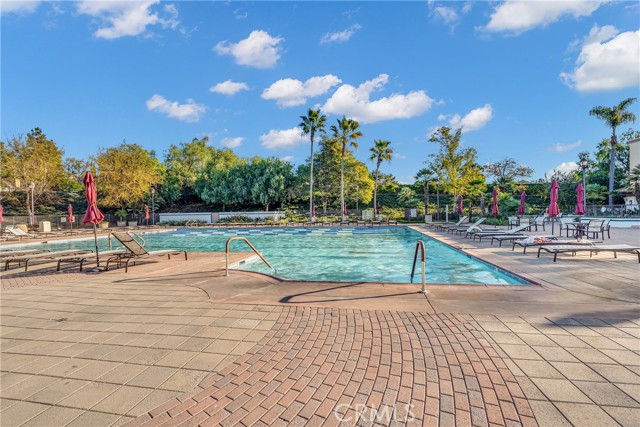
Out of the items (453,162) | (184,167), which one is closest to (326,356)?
(453,162)

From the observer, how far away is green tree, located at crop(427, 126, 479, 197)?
2689cm

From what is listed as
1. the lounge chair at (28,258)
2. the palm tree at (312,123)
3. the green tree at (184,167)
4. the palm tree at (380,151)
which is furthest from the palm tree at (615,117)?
the green tree at (184,167)

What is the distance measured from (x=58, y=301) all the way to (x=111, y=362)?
2.94 meters

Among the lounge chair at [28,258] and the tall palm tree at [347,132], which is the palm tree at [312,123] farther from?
the lounge chair at [28,258]

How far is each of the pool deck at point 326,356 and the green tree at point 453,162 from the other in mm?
23576

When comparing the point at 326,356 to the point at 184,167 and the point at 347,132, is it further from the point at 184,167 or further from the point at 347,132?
the point at 184,167

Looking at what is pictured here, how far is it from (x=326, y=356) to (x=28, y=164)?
36.2 metres

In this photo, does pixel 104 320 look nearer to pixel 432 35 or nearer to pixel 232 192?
pixel 432 35

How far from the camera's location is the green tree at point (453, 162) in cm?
2689

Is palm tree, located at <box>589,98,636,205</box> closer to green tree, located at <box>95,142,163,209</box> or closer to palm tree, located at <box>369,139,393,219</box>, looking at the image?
palm tree, located at <box>369,139,393,219</box>
